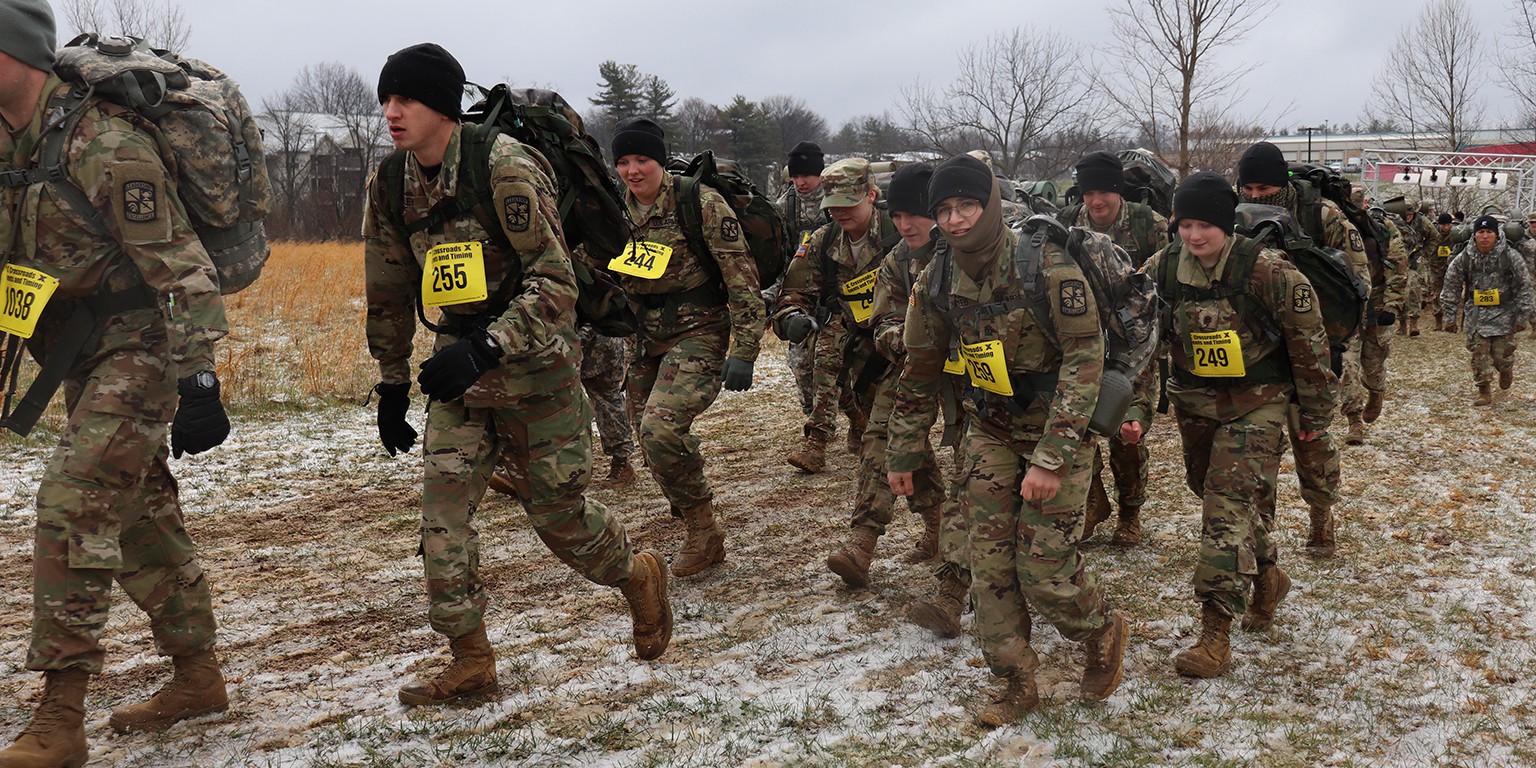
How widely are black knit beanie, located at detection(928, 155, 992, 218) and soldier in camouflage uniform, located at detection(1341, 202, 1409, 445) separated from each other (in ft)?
19.3

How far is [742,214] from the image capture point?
19.8 feet

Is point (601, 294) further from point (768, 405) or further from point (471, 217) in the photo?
point (768, 405)

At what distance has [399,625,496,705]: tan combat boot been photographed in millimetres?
4023

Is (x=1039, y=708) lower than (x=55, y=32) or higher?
lower

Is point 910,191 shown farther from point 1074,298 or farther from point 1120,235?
point 1120,235

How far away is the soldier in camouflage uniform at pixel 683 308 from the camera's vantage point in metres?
5.64

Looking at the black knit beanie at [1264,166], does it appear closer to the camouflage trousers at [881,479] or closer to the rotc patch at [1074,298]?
the camouflage trousers at [881,479]

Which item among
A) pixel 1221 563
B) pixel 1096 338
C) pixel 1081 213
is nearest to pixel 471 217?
pixel 1096 338

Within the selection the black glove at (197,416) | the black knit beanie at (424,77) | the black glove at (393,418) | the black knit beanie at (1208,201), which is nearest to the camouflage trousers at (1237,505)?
the black knit beanie at (1208,201)

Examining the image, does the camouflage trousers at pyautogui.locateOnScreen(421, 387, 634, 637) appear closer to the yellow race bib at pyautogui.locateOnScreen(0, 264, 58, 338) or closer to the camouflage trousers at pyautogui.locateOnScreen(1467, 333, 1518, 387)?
the yellow race bib at pyautogui.locateOnScreen(0, 264, 58, 338)

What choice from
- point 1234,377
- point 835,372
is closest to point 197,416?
point 1234,377

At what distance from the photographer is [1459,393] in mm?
11969

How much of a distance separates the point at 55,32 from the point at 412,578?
3.09 m

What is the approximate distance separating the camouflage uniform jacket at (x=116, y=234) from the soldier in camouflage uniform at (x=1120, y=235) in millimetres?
4611
